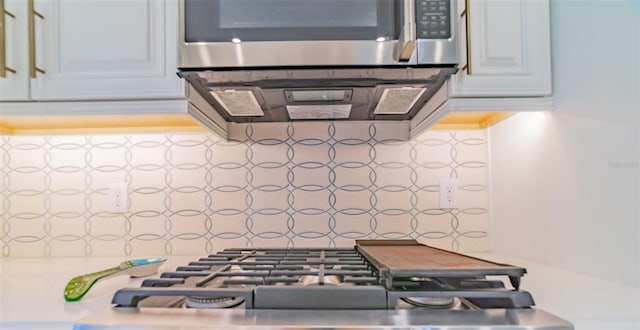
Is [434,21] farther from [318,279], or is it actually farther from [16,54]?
[16,54]

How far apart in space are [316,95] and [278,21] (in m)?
0.23

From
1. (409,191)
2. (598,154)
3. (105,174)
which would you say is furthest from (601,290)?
(105,174)

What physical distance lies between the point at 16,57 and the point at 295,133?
74 centimetres

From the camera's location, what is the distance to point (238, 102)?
110cm

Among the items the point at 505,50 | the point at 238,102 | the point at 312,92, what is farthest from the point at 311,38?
the point at 505,50

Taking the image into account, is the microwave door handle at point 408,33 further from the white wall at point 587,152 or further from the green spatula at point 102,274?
the green spatula at point 102,274

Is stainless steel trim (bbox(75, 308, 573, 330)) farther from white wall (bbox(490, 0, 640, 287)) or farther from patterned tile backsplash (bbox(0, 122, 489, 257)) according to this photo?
patterned tile backsplash (bbox(0, 122, 489, 257))

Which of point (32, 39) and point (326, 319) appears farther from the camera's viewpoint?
point (32, 39)

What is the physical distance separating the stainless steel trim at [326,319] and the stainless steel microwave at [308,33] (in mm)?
527

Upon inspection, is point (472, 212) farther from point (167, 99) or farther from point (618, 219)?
point (167, 99)

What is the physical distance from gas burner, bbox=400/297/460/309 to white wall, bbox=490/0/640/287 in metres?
0.39

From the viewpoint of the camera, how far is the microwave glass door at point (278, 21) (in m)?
0.90

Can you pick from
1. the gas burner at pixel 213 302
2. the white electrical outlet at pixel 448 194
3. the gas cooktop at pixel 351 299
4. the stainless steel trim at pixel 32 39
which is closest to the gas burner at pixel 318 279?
the gas cooktop at pixel 351 299

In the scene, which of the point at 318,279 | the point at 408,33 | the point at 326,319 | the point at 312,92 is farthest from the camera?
the point at 312,92
